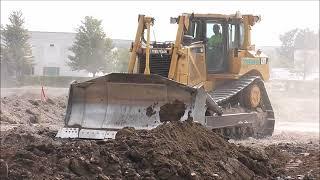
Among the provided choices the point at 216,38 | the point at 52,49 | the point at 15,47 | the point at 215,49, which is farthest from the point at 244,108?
the point at 52,49

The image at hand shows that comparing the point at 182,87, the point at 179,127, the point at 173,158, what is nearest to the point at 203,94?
the point at 182,87

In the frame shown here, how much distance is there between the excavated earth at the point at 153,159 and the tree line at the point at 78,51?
119ft

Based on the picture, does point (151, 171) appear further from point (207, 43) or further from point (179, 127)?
point (207, 43)

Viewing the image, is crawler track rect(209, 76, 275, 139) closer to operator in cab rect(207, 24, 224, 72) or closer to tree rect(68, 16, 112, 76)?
operator in cab rect(207, 24, 224, 72)

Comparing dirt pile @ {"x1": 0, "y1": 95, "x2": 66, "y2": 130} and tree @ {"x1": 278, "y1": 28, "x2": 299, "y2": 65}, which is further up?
tree @ {"x1": 278, "y1": 28, "x2": 299, "y2": 65}

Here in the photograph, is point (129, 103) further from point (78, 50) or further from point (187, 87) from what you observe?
point (78, 50)

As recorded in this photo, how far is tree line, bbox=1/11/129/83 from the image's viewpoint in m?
45.4

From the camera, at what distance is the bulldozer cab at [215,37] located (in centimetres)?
1345

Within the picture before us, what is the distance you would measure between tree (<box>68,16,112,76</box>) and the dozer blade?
36.2 meters

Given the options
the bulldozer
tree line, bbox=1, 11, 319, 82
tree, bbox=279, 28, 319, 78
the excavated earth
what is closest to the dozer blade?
the bulldozer

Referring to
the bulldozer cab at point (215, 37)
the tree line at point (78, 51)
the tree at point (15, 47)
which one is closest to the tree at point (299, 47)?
the tree line at point (78, 51)

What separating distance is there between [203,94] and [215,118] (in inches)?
36.2

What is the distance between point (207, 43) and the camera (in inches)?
531

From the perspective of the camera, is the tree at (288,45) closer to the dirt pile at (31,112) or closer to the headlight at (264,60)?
the dirt pile at (31,112)
